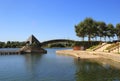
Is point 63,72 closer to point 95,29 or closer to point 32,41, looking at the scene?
point 95,29

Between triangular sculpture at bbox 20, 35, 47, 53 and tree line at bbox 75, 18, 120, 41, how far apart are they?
914 inches

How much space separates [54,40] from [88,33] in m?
40.8

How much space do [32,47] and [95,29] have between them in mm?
33423

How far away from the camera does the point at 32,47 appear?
130 m

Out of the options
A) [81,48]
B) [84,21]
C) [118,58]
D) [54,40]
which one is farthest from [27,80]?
[54,40]

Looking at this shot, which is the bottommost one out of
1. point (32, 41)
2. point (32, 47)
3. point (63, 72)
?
point (63, 72)

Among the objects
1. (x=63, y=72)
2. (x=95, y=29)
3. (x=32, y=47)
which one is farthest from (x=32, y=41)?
(x=63, y=72)

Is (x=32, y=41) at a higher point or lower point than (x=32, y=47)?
higher

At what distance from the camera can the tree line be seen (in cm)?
11481

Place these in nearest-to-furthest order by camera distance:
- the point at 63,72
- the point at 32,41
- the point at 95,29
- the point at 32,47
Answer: the point at 63,72 → the point at 95,29 → the point at 32,47 → the point at 32,41

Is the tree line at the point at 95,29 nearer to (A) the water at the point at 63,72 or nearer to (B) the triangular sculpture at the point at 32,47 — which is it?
(B) the triangular sculpture at the point at 32,47

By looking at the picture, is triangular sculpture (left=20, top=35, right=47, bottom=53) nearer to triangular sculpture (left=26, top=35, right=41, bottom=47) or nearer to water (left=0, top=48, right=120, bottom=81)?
triangular sculpture (left=26, top=35, right=41, bottom=47)

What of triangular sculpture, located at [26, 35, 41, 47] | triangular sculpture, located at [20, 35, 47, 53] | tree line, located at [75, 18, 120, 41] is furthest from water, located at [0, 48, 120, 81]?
triangular sculpture, located at [26, 35, 41, 47]

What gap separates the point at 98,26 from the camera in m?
121
